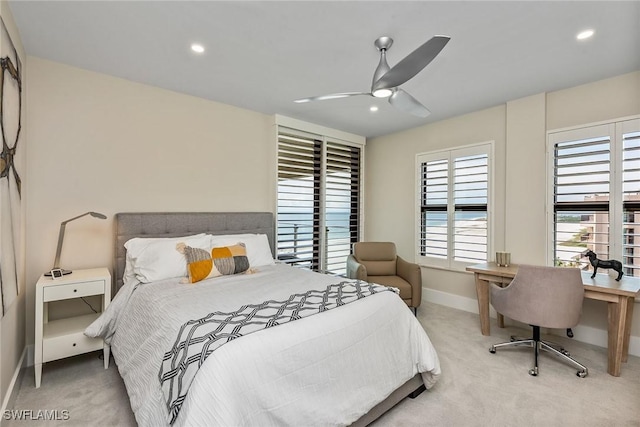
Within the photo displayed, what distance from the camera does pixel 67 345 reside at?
225cm

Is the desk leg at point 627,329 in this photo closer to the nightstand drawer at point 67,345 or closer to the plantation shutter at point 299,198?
the plantation shutter at point 299,198

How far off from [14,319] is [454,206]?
462 centimetres

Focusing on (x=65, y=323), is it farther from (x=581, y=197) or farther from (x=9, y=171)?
(x=581, y=197)

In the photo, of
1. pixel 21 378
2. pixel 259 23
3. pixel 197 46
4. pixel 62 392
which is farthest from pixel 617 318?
pixel 21 378

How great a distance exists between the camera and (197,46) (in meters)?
2.32

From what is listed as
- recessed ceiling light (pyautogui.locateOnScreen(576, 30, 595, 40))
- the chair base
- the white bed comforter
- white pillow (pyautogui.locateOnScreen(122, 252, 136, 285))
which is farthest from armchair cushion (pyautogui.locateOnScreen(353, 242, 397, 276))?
recessed ceiling light (pyautogui.locateOnScreen(576, 30, 595, 40))

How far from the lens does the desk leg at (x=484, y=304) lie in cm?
314

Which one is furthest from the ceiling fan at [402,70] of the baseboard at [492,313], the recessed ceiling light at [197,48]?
the baseboard at [492,313]

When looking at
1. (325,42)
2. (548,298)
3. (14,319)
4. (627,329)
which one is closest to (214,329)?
(14,319)

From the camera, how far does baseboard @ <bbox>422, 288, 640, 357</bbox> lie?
2719mm

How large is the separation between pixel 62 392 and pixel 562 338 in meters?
4.56

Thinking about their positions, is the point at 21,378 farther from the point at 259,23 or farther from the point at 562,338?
the point at 562,338

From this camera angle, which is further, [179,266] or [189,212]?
[189,212]

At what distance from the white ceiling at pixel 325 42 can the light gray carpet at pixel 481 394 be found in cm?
264
